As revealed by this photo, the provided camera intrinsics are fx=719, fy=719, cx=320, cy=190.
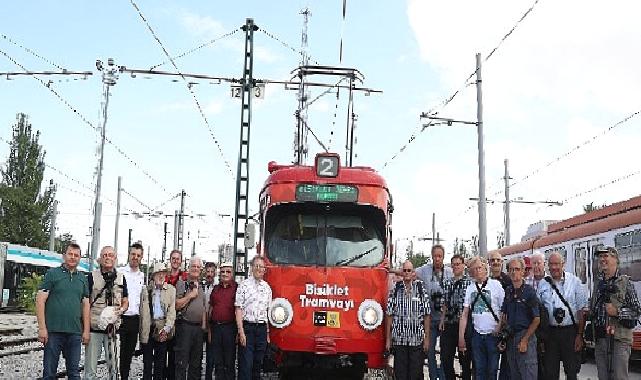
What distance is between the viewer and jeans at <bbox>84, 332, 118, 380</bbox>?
9320 millimetres

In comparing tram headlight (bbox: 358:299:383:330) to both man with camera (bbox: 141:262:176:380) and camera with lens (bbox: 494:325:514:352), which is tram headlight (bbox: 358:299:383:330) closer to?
camera with lens (bbox: 494:325:514:352)

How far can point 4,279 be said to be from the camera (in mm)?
34375

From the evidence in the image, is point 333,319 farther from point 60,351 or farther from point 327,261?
point 60,351

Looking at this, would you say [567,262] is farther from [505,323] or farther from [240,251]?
[505,323]

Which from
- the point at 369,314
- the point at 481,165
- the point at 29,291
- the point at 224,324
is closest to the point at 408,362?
the point at 369,314

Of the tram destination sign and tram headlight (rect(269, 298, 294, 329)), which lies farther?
the tram destination sign

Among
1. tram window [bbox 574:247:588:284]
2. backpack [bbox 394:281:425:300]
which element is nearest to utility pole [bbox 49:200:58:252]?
tram window [bbox 574:247:588:284]

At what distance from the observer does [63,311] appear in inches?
342

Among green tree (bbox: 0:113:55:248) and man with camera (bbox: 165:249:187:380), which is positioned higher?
green tree (bbox: 0:113:55:248)

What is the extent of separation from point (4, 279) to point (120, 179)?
13.4m

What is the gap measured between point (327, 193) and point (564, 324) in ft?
12.5

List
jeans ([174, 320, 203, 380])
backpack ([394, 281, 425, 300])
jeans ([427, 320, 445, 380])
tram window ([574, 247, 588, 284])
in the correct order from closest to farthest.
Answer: backpack ([394, 281, 425, 300]), jeans ([174, 320, 203, 380]), jeans ([427, 320, 445, 380]), tram window ([574, 247, 588, 284])

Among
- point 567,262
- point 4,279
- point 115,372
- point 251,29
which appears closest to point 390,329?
point 115,372

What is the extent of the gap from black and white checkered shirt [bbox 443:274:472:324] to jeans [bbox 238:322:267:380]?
2.71m
